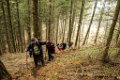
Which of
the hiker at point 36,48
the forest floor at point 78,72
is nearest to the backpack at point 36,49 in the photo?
the hiker at point 36,48

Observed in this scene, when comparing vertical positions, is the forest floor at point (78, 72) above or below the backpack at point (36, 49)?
below

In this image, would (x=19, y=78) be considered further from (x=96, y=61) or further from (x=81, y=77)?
(x=96, y=61)

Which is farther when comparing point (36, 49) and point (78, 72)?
point (36, 49)

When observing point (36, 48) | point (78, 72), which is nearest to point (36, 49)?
point (36, 48)

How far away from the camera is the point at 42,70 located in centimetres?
929

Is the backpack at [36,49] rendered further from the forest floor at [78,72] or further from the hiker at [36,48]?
the forest floor at [78,72]

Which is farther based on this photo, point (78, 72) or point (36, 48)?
point (36, 48)

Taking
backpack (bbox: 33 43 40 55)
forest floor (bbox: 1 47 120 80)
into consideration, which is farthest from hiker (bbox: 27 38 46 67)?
forest floor (bbox: 1 47 120 80)

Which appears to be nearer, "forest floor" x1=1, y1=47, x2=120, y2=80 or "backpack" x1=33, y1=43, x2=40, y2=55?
"forest floor" x1=1, y1=47, x2=120, y2=80

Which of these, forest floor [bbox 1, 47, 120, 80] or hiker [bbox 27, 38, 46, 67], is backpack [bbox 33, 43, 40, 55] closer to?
hiker [bbox 27, 38, 46, 67]

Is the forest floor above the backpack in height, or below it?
below

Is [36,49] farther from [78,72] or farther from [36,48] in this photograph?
[78,72]

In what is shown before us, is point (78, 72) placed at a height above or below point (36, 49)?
below

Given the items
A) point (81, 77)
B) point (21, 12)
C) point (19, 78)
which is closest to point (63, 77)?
point (81, 77)
